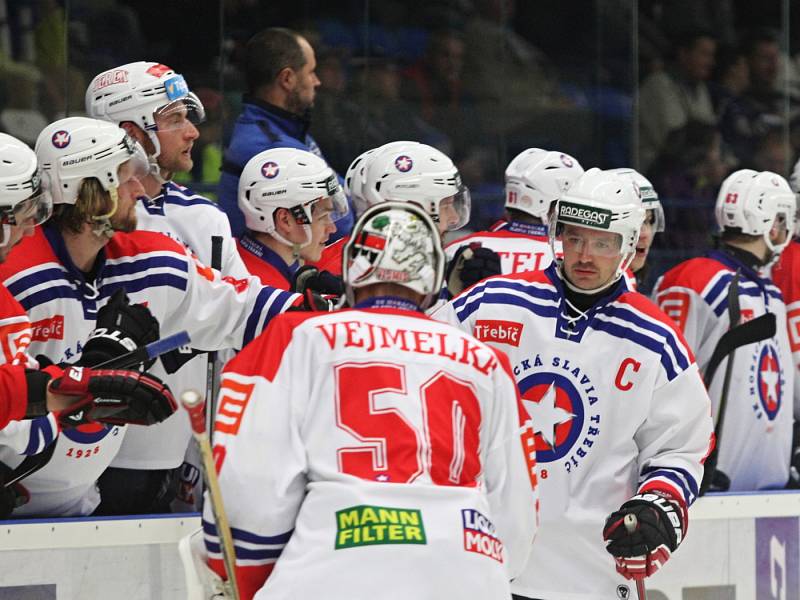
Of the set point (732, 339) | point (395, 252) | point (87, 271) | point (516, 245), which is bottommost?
point (732, 339)

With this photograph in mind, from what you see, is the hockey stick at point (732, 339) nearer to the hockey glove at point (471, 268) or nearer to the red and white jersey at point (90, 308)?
the hockey glove at point (471, 268)

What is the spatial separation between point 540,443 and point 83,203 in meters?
1.29

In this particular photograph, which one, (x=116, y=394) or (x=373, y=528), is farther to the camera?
(x=116, y=394)

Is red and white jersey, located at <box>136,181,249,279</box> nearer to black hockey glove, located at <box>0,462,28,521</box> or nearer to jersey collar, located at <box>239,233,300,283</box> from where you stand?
jersey collar, located at <box>239,233,300,283</box>

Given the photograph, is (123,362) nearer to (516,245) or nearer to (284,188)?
(284,188)

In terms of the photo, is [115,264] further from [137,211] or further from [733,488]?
[733,488]

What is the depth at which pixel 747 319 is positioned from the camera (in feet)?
18.1

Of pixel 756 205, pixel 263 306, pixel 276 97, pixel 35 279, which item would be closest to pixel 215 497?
pixel 35 279

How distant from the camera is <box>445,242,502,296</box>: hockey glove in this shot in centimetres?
496

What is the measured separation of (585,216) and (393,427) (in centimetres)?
127

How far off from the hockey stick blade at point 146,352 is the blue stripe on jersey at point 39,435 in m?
0.22

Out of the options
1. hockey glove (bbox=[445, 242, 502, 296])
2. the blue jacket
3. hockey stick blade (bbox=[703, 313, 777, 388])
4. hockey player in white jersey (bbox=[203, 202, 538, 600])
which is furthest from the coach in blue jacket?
hockey player in white jersey (bbox=[203, 202, 538, 600])

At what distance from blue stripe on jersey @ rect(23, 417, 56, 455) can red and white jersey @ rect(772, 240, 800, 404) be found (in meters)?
2.91

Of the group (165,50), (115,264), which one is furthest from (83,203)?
(165,50)
